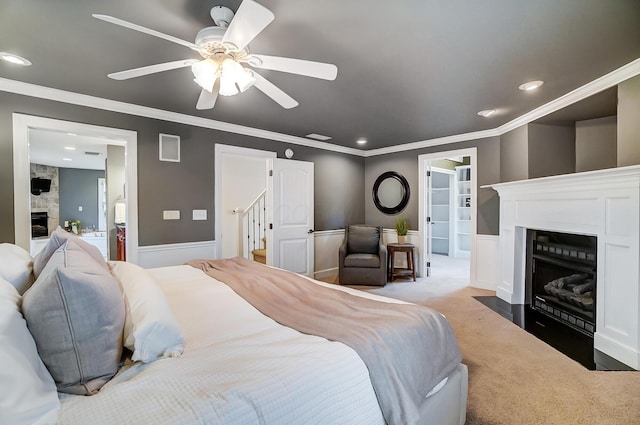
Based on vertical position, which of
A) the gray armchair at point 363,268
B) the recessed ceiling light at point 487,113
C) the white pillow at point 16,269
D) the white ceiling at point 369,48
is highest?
the recessed ceiling light at point 487,113

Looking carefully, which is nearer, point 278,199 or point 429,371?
point 429,371

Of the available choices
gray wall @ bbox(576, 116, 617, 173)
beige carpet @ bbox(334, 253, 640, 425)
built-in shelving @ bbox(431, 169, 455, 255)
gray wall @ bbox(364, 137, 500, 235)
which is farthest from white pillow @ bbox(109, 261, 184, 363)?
built-in shelving @ bbox(431, 169, 455, 255)

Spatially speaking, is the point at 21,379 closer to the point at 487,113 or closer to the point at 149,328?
the point at 149,328

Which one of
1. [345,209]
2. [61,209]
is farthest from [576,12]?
[61,209]

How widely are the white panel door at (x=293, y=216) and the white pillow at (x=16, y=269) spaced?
10.1 feet

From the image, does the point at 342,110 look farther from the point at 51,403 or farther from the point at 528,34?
the point at 51,403

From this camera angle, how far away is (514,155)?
4.05 metres

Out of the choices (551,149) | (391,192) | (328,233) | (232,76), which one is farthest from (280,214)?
(551,149)

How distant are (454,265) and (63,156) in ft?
29.0

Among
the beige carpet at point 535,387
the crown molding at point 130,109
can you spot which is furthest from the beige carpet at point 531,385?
the crown molding at point 130,109

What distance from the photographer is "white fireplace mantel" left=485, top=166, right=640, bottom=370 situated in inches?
89.9

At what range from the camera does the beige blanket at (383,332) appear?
1.16 meters

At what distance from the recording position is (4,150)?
8.77 feet

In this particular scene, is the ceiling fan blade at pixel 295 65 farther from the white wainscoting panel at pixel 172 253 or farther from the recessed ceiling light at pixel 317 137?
the recessed ceiling light at pixel 317 137
